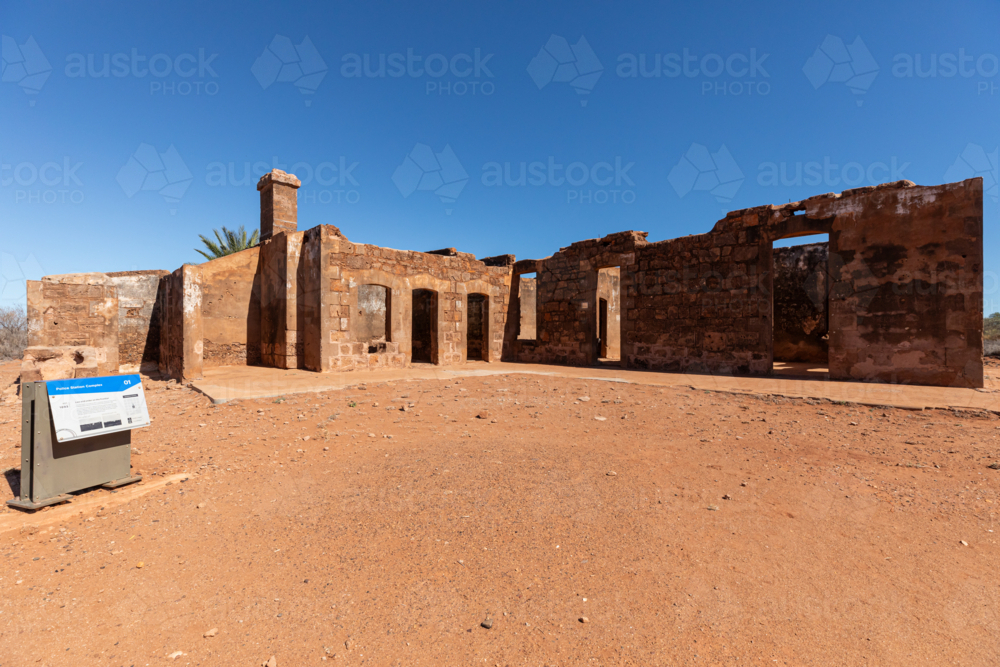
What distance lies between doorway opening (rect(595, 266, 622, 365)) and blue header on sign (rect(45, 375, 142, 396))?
1315 centimetres

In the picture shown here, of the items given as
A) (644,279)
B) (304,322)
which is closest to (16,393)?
(304,322)

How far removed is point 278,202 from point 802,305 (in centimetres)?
1357

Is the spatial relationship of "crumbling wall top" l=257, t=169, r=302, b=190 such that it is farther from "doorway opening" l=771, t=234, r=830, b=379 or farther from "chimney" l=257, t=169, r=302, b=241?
"doorway opening" l=771, t=234, r=830, b=379

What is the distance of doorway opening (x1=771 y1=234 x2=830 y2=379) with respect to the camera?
11.8 meters

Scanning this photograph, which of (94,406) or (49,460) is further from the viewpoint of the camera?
(94,406)

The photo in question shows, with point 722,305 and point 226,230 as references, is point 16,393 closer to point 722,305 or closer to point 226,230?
point 722,305

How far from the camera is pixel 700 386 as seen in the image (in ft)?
23.1

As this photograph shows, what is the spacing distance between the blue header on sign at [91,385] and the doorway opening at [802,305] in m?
13.0

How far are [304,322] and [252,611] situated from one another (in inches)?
320

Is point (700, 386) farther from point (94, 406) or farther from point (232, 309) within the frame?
point (232, 309)

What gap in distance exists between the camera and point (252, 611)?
6.02 feet

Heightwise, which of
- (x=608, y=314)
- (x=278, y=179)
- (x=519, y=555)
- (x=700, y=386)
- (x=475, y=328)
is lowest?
(x=519, y=555)

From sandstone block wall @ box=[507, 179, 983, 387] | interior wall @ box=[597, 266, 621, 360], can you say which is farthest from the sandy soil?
interior wall @ box=[597, 266, 621, 360]

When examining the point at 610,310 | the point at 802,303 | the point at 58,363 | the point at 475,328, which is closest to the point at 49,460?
the point at 58,363
